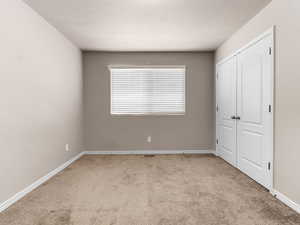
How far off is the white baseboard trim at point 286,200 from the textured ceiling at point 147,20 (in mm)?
2527

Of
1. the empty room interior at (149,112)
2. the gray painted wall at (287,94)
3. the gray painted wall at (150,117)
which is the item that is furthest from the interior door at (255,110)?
the gray painted wall at (150,117)

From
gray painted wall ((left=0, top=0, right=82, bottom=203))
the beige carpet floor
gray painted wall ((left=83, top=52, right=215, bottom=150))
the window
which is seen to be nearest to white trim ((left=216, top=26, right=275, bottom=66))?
gray painted wall ((left=83, top=52, right=215, bottom=150))

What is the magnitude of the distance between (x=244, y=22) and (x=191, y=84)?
6.47 feet

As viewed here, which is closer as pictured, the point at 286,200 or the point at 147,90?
the point at 286,200

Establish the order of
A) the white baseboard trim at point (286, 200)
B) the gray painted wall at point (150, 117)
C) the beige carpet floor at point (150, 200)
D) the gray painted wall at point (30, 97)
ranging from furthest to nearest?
the gray painted wall at point (150, 117) < the gray painted wall at point (30, 97) < the white baseboard trim at point (286, 200) < the beige carpet floor at point (150, 200)

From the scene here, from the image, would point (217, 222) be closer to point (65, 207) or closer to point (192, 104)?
point (65, 207)

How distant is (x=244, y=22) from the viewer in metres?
3.32

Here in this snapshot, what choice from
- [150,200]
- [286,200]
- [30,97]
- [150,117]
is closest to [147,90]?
[150,117]

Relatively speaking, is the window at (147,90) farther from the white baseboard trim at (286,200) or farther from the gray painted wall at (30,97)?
the white baseboard trim at (286,200)

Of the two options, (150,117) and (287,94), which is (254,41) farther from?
(150,117)

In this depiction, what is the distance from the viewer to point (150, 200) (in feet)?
7.89

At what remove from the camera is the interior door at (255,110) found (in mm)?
2717

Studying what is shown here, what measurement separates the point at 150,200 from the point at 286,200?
1.60m

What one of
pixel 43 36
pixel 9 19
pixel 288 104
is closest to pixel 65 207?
pixel 9 19
